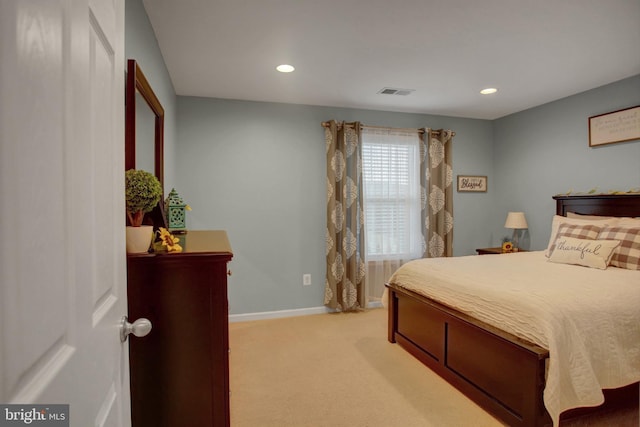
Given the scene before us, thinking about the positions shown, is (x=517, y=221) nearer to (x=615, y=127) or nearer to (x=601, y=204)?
(x=601, y=204)

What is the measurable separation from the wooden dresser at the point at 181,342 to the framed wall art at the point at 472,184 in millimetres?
3950

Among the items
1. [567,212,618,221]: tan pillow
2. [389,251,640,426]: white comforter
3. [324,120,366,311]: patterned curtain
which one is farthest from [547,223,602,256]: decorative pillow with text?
[324,120,366,311]: patterned curtain

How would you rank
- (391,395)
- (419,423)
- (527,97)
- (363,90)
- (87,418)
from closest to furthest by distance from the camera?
(87,418)
(419,423)
(391,395)
(363,90)
(527,97)

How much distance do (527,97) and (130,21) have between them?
12.6ft

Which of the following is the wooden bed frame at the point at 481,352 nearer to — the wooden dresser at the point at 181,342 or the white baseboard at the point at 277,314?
the white baseboard at the point at 277,314

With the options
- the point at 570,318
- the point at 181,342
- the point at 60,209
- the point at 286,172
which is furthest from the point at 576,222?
the point at 60,209

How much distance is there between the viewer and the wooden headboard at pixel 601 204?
3029mm

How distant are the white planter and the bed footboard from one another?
75.6 inches

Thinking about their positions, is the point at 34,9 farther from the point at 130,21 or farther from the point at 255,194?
the point at 255,194

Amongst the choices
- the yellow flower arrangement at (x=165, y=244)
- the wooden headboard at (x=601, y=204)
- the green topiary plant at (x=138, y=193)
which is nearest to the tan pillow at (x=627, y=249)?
the wooden headboard at (x=601, y=204)

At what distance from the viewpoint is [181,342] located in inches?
53.7

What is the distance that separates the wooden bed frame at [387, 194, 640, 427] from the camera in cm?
178

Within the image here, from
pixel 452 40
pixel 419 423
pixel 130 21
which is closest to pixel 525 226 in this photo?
pixel 452 40

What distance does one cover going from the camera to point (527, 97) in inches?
146
